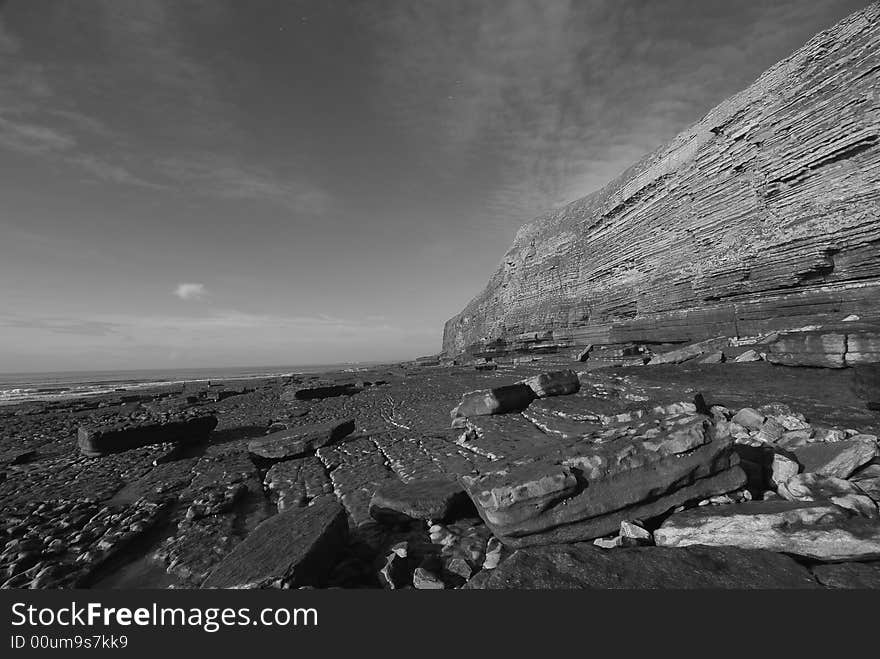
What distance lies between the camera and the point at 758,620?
214cm

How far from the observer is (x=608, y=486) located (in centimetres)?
339

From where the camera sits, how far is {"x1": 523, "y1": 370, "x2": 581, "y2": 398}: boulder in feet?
32.0

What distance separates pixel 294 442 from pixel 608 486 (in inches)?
266

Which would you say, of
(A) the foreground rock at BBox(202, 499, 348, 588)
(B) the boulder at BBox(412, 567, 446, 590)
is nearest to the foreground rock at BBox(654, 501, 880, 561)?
(B) the boulder at BBox(412, 567, 446, 590)

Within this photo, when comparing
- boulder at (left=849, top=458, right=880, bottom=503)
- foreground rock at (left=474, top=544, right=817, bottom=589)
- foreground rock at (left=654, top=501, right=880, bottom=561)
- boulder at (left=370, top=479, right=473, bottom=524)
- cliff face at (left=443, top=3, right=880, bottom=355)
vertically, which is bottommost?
boulder at (left=370, top=479, right=473, bottom=524)

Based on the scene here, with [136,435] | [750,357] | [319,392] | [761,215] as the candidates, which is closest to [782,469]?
[750,357]

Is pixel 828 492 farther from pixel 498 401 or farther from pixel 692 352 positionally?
pixel 692 352

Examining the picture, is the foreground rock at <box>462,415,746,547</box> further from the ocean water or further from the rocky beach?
the ocean water

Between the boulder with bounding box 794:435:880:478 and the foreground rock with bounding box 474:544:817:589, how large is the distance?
1767mm

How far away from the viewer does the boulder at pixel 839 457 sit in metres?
3.39

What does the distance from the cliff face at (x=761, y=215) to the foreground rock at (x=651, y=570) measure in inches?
644

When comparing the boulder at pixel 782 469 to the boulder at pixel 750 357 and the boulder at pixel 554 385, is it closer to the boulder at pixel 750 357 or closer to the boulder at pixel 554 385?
the boulder at pixel 750 357

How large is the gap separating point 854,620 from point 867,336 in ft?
22.5

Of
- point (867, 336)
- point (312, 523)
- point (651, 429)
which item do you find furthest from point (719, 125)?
point (312, 523)
